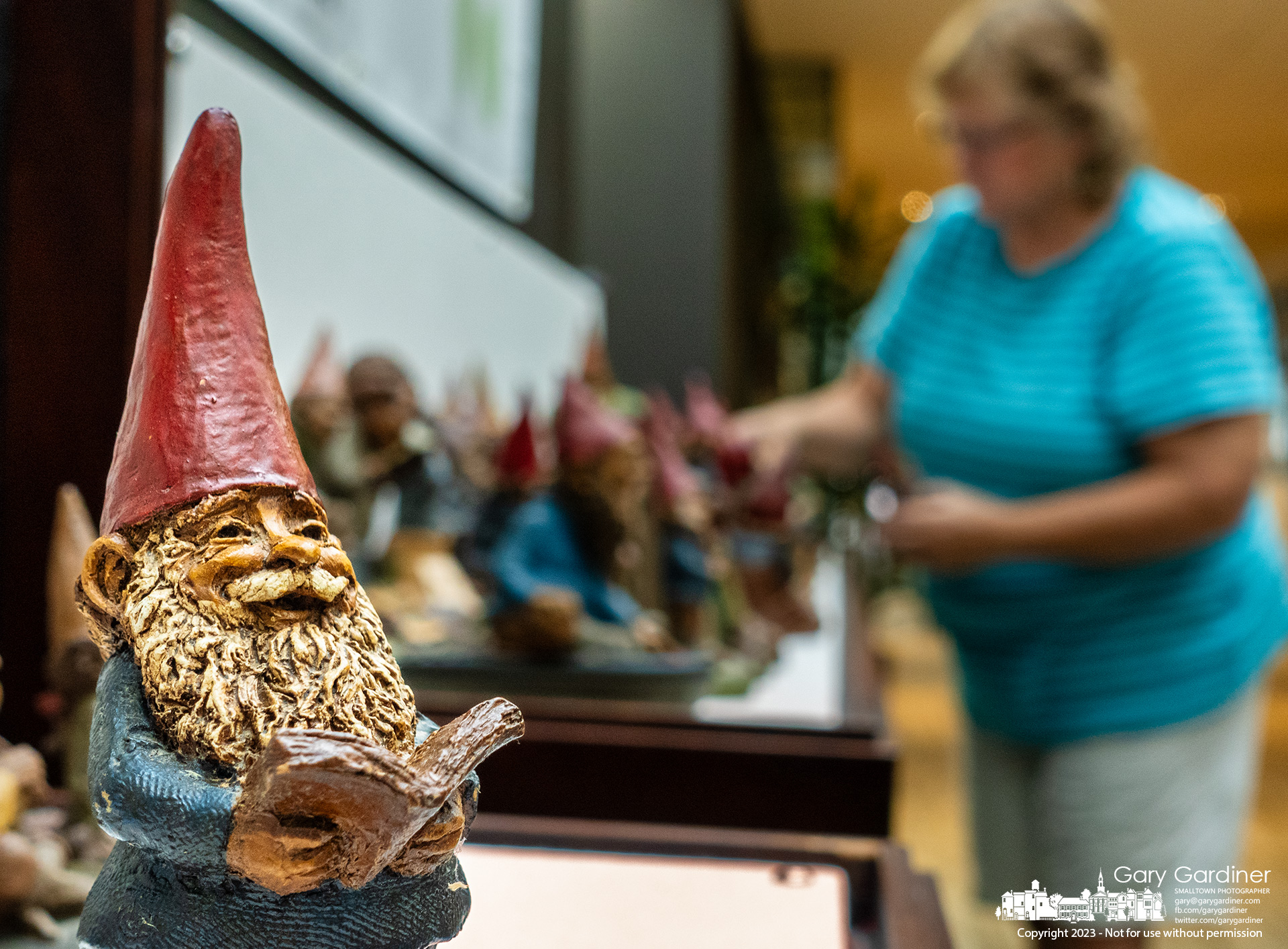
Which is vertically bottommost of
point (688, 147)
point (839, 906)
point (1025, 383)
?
point (839, 906)

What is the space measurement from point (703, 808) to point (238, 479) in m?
0.64

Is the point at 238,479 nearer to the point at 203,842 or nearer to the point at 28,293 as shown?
the point at 203,842

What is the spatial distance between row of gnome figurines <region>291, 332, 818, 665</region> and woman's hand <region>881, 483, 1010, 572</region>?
0.26 meters

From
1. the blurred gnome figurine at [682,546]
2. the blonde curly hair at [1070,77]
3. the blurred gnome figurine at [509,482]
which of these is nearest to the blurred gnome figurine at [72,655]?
the blurred gnome figurine at [509,482]

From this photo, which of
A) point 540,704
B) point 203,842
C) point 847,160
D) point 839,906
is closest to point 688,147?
point 847,160

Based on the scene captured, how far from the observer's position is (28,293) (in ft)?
2.98

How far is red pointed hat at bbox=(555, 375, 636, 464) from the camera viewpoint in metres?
1.43

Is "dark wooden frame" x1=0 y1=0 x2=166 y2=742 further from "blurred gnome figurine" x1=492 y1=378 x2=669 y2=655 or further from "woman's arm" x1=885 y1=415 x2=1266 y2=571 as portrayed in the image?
"woman's arm" x1=885 y1=415 x2=1266 y2=571

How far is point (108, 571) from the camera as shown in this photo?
56cm

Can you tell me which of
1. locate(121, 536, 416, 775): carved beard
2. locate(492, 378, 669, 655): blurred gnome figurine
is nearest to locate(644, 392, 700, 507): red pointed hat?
locate(492, 378, 669, 655): blurred gnome figurine

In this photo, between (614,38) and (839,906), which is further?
(614,38)

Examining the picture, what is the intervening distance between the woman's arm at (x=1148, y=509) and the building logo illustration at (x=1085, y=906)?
1.33 ft

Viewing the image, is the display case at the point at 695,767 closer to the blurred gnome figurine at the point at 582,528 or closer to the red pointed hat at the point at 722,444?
the blurred gnome figurine at the point at 582,528

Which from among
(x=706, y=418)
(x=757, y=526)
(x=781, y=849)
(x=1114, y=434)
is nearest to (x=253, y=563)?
(x=781, y=849)
